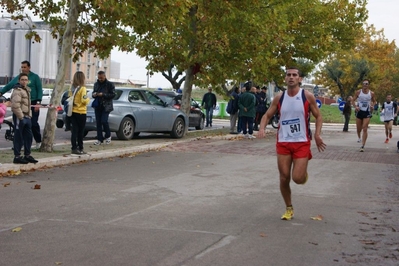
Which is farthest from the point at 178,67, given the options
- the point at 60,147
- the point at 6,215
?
the point at 6,215

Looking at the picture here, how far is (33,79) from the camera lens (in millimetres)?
16438

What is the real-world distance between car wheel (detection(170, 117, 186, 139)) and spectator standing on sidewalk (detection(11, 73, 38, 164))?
34.4ft

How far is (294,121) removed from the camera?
8836mm

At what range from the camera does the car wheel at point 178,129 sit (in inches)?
933

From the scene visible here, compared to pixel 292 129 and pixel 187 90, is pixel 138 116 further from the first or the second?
pixel 292 129

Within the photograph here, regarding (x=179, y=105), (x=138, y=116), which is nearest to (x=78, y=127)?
(x=138, y=116)

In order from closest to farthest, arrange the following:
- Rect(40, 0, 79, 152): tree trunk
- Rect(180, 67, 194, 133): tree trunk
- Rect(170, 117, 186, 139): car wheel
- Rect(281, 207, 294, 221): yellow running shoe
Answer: Rect(281, 207, 294, 221): yellow running shoe → Rect(40, 0, 79, 152): tree trunk → Rect(170, 117, 186, 139): car wheel → Rect(180, 67, 194, 133): tree trunk

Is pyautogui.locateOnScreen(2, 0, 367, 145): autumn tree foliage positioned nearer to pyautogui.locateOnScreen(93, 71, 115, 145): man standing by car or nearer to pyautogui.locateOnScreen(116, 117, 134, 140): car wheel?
pyautogui.locateOnScreen(93, 71, 115, 145): man standing by car

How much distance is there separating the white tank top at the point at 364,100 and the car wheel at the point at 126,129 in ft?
21.6

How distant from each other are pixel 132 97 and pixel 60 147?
4.72 m

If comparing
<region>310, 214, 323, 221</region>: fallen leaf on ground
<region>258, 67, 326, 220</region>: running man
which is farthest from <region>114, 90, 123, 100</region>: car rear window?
<region>310, 214, 323, 221</region>: fallen leaf on ground

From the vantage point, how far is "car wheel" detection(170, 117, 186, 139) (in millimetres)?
23709

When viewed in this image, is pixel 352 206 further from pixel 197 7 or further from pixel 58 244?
pixel 197 7

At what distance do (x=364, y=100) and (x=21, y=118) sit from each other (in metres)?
10.9
